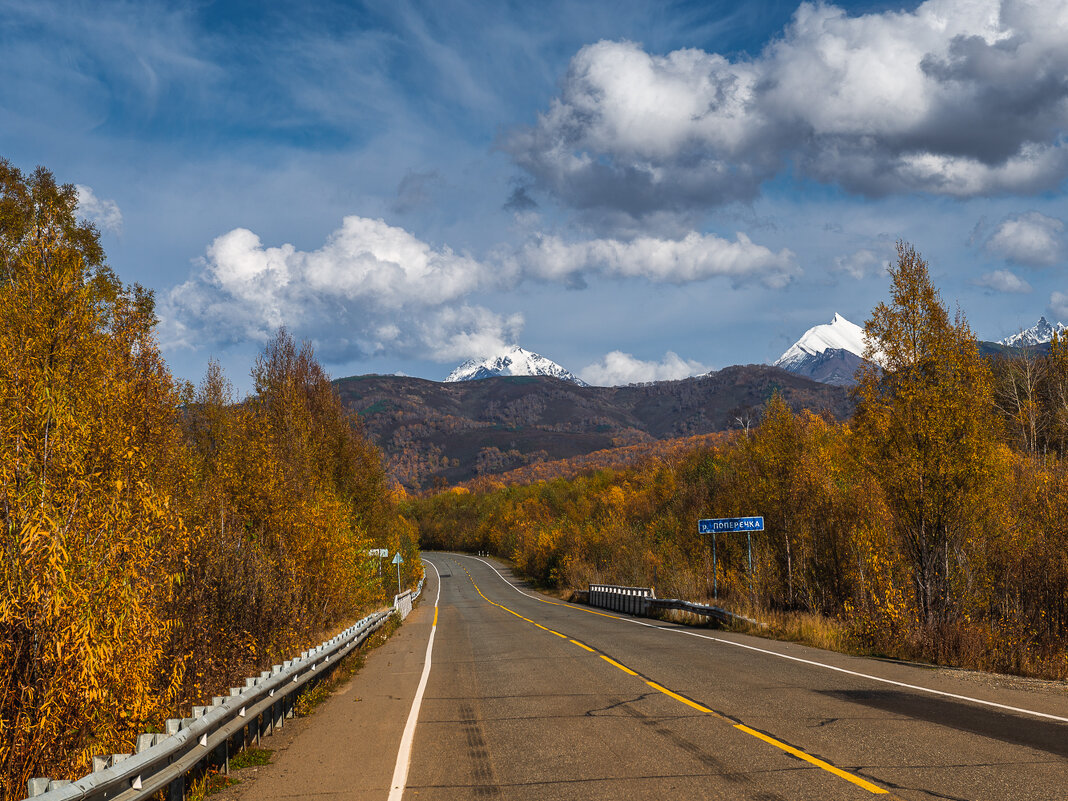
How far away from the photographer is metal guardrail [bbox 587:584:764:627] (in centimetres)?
2502

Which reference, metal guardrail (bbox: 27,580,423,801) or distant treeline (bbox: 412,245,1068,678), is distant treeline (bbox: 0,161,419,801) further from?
distant treeline (bbox: 412,245,1068,678)

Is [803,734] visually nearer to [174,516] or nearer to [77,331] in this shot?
[174,516]

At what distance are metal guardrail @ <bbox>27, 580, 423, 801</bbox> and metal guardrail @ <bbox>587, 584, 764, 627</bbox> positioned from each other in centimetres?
1555

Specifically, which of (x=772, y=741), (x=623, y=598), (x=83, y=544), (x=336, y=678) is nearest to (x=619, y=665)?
(x=336, y=678)

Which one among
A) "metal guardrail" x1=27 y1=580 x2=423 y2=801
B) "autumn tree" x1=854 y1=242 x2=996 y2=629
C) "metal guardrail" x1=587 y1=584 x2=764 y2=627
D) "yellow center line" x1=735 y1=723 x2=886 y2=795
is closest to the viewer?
"metal guardrail" x1=27 y1=580 x2=423 y2=801

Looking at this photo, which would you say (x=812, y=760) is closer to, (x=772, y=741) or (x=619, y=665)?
(x=772, y=741)

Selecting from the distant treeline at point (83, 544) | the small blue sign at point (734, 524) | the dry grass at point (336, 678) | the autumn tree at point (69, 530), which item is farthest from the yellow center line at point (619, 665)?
the small blue sign at point (734, 524)

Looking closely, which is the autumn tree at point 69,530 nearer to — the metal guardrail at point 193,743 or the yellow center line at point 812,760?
the metal guardrail at point 193,743

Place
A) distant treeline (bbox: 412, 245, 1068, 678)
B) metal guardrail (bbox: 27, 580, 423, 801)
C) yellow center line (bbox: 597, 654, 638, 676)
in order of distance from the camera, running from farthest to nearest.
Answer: distant treeline (bbox: 412, 245, 1068, 678)
yellow center line (bbox: 597, 654, 638, 676)
metal guardrail (bbox: 27, 580, 423, 801)

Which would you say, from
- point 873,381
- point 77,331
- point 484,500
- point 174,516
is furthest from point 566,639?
point 484,500

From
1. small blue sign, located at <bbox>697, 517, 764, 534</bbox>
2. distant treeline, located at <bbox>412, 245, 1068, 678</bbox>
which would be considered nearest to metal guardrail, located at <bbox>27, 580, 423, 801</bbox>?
distant treeline, located at <bbox>412, 245, 1068, 678</bbox>

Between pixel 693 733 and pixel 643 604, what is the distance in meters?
25.5

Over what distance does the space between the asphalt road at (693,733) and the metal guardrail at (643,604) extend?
8331 mm

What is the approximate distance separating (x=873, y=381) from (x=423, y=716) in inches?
546
